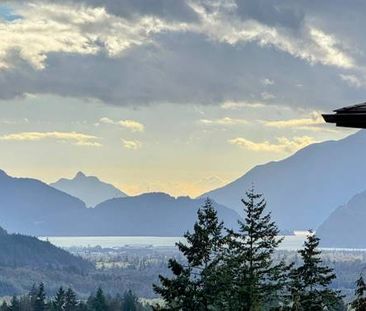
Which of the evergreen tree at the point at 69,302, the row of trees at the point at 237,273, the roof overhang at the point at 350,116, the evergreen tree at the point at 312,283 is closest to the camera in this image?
the roof overhang at the point at 350,116

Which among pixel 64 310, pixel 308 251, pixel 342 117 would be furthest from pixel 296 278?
pixel 64 310

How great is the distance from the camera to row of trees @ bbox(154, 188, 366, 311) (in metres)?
38.2

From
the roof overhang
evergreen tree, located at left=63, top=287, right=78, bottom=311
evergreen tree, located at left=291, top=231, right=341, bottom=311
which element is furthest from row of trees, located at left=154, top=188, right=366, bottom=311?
evergreen tree, located at left=63, top=287, right=78, bottom=311

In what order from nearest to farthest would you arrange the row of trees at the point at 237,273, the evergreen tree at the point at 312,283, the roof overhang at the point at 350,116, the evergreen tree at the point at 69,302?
1. the roof overhang at the point at 350,116
2. the row of trees at the point at 237,273
3. the evergreen tree at the point at 312,283
4. the evergreen tree at the point at 69,302

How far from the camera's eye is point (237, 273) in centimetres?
3966

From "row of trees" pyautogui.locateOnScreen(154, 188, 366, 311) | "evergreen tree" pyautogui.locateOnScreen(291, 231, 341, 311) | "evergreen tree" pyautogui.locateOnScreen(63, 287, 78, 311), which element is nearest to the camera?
"row of trees" pyautogui.locateOnScreen(154, 188, 366, 311)

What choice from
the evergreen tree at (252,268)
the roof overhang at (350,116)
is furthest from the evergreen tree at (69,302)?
the roof overhang at (350,116)

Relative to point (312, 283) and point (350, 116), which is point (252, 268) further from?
point (350, 116)

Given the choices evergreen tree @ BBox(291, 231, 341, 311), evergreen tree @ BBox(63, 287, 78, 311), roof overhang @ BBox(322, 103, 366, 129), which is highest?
roof overhang @ BBox(322, 103, 366, 129)

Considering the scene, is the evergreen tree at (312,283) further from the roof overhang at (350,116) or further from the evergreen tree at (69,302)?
the evergreen tree at (69,302)

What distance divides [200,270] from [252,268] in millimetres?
2909

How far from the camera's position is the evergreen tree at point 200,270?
38.3 m

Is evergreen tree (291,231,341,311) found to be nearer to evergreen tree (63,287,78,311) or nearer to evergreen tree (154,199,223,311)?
evergreen tree (154,199,223,311)

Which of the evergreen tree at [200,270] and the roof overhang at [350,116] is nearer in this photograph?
the roof overhang at [350,116]
